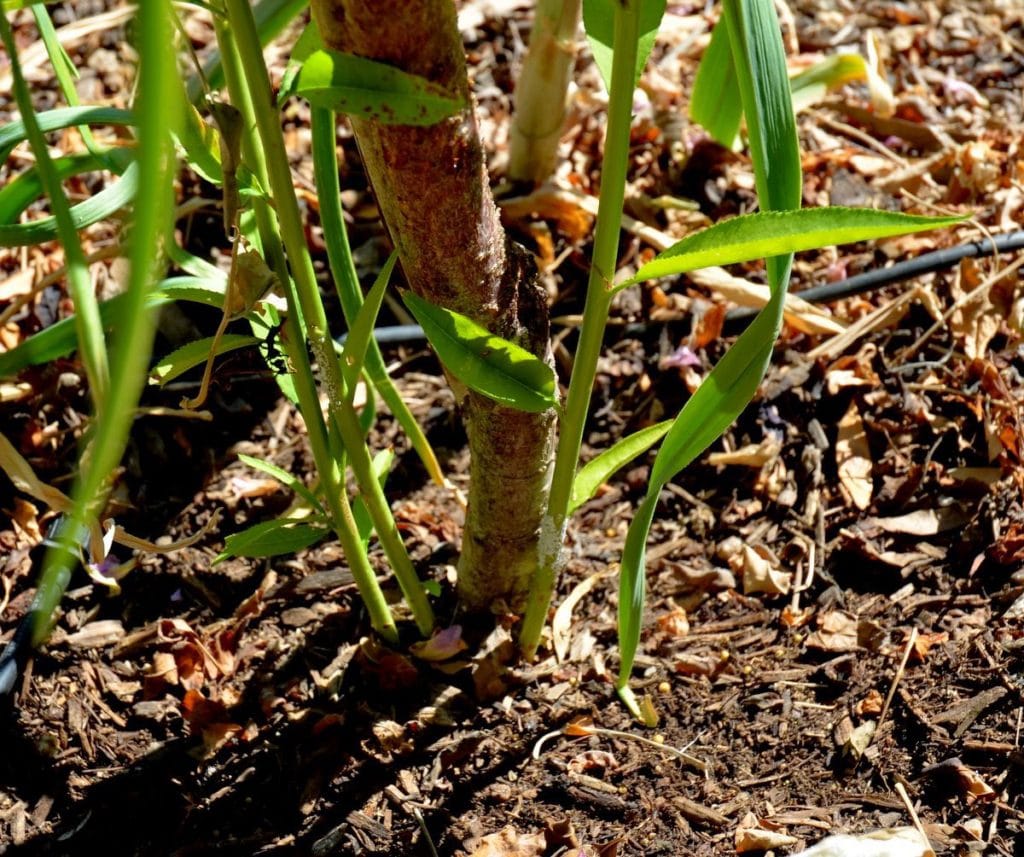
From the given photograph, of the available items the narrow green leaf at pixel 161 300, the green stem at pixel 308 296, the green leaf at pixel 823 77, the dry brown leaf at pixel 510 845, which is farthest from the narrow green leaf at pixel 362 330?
the green leaf at pixel 823 77

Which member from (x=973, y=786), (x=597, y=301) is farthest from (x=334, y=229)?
(x=973, y=786)

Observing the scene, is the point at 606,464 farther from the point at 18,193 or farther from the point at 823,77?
the point at 823,77

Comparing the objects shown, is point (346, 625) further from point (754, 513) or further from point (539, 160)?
point (539, 160)

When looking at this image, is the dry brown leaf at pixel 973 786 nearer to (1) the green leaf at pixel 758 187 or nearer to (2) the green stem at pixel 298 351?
(1) the green leaf at pixel 758 187

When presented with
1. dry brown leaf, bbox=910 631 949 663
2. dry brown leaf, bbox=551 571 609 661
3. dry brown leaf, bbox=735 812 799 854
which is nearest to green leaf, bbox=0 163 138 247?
dry brown leaf, bbox=551 571 609 661

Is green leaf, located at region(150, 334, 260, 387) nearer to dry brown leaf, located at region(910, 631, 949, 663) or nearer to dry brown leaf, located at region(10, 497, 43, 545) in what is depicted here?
dry brown leaf, located at region(10, 497, 43, 545)

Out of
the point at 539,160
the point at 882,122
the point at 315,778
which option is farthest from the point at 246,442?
the point at 882,122

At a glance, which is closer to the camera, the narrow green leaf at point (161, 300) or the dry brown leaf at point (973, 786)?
the narrow green leaf at point (161, 300)
